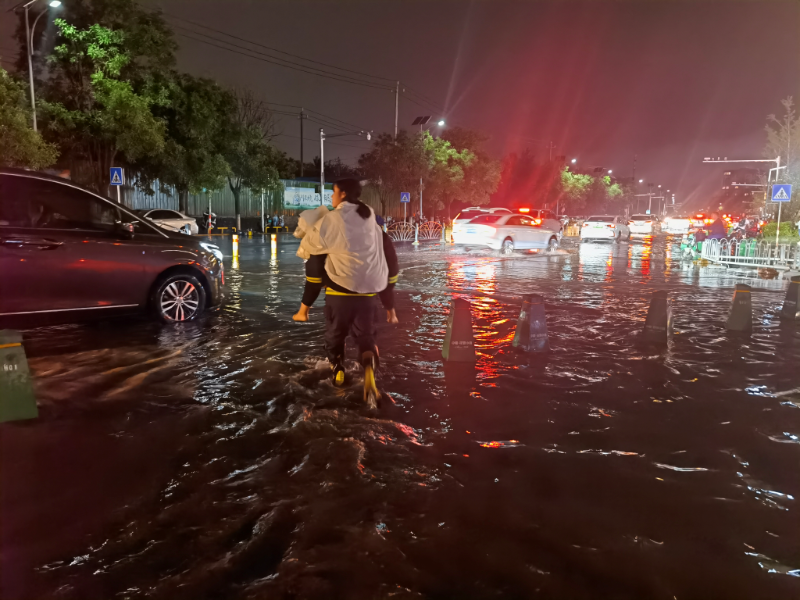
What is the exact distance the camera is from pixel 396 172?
1645 inches

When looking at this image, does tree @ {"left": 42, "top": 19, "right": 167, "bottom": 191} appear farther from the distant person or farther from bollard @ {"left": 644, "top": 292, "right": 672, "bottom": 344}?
bollard @ {"left": 644, "top": 292, "right": 672, "bottom": 344}

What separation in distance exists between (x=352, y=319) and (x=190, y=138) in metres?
28.0

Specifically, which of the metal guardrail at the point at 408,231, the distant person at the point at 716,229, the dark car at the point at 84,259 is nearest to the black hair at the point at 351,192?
the dark car at the point at 84,259

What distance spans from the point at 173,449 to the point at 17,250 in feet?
13.0

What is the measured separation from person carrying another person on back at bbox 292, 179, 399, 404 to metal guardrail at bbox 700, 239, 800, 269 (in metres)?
17.8

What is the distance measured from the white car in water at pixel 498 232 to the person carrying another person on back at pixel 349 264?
1819cm

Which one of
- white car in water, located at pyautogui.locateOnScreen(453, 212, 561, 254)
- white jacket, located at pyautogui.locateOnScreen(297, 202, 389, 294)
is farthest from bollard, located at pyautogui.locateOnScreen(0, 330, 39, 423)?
white car in water, located at pyautogui.locateOnScreen(453, 212, 561, 254)

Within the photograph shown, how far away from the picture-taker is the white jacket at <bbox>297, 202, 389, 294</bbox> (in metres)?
4.73

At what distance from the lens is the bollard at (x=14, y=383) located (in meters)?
4.68

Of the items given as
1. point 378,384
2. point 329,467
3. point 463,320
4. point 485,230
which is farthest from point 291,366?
point 485,230

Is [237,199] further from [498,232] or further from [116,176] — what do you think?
[498,232]

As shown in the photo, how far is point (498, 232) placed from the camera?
74.9 ft

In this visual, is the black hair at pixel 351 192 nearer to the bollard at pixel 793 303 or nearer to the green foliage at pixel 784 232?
the bollard at pixel 793 303

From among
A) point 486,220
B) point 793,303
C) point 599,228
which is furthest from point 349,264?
point 599,228
